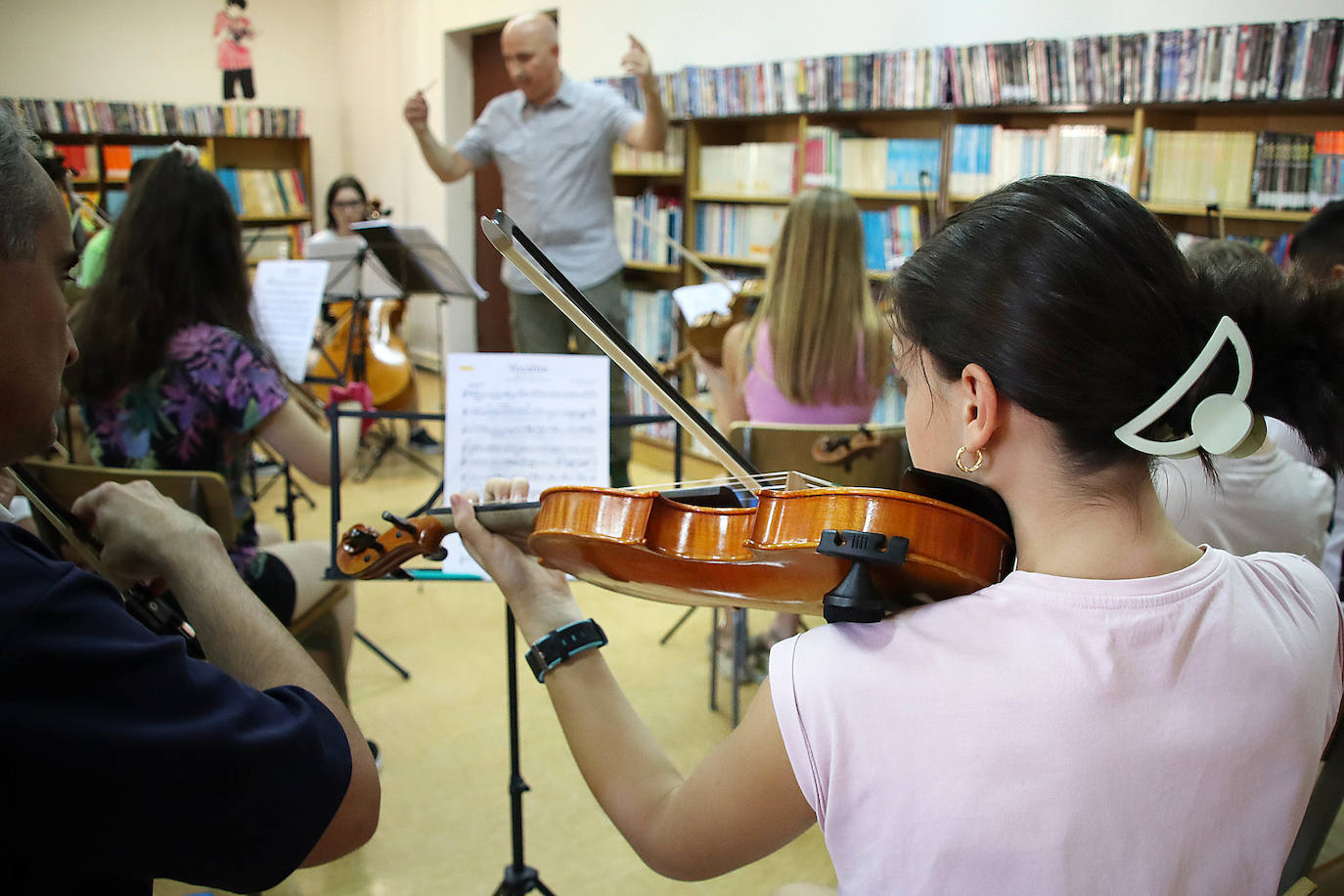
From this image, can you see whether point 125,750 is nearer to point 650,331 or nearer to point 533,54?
point 533,54

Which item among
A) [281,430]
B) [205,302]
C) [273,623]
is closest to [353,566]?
[273,623]

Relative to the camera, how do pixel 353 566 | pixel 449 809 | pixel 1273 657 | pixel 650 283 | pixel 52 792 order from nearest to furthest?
pixel 52 792 → pixel 1273 657 → pixel 353 566 → pixel 449 809 → pixel 650 283

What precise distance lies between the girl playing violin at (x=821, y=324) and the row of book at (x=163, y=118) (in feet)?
14.1

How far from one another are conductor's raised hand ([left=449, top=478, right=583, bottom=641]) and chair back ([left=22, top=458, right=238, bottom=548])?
0.63 m

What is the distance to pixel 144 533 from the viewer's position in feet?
3.22

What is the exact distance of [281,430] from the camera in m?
1.93

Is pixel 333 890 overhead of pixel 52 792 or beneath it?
beneath

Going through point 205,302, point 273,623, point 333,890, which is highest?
point 205,302

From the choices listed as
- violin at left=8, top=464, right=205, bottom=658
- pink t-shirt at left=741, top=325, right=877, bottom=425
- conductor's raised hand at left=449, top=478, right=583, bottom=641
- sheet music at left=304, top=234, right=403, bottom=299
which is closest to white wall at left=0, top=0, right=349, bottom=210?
sheet music at left=304, top=234, right=403, bottom=299

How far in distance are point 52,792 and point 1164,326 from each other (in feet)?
2.62

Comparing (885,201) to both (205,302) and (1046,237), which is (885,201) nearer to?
(205,302)

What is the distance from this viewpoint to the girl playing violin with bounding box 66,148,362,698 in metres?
1.84

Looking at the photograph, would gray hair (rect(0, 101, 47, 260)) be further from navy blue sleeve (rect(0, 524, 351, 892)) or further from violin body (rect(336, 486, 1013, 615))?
violin body (rect(336, 486, 1013, 615))

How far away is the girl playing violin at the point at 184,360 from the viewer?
1.84m
